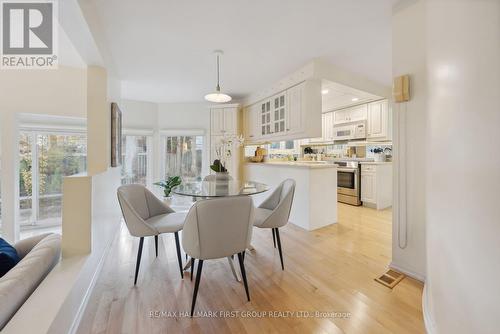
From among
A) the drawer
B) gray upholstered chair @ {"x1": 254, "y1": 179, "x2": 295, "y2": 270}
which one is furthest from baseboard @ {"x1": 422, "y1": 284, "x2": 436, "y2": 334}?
the drawer

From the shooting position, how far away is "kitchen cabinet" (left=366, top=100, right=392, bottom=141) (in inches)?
164

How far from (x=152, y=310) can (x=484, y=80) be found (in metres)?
2.29

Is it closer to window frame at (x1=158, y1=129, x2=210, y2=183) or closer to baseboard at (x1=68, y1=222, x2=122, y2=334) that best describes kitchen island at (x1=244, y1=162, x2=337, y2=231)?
window frame at (x1=158, y1=129, x2=210, y2=183)

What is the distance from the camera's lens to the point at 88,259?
5.30 ft

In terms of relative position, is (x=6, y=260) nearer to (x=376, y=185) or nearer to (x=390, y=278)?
(x=390, y=278)

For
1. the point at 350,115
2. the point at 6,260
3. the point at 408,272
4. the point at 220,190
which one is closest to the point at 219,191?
the point at 220,190

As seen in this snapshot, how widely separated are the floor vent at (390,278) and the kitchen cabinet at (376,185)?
2587 millimetres

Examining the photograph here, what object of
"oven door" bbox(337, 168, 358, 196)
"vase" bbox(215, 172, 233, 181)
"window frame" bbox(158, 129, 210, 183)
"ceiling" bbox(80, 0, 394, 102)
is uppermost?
"ceiling" bbox(80, 0, 394, 102)

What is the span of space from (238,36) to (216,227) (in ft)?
6.89

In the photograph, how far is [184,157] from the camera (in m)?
5.05

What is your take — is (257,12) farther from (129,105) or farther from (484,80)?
(129,105)

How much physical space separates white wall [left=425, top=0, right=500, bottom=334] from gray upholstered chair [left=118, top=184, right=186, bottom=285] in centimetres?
192

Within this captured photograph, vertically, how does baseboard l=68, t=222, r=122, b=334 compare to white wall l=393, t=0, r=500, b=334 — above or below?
below

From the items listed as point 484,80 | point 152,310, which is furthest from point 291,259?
point 484,80
